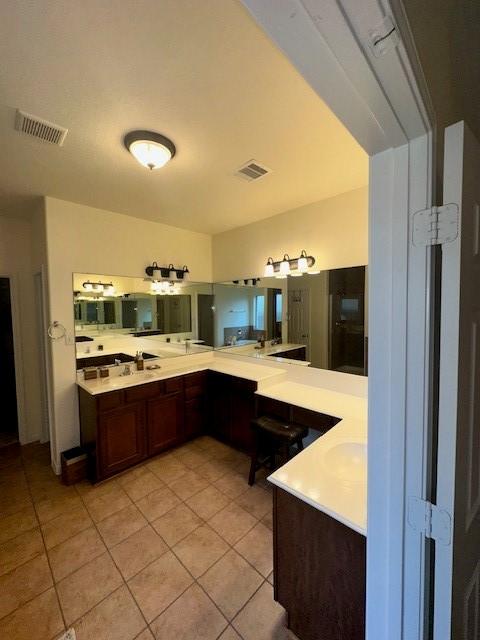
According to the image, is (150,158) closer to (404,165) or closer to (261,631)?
(404,165)

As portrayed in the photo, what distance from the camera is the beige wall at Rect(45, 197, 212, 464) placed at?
8.50 ft

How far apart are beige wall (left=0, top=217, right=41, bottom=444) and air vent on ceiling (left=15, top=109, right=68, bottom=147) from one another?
1954 mm

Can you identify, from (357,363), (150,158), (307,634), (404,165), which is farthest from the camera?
(357,363)

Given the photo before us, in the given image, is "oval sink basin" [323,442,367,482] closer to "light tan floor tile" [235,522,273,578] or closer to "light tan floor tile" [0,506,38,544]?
"light tan floor tile" [235,522,273,578]

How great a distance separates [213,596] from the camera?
150 centimetres

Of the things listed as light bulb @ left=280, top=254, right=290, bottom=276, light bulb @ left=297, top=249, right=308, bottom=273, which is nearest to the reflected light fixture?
light bulb @ left=280, top=254, right=290, bottom=276

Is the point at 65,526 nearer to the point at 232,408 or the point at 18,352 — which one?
the point at 232,408

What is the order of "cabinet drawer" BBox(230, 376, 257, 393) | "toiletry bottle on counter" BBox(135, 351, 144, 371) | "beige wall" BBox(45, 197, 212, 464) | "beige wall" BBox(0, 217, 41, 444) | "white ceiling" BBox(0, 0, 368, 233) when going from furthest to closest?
1. "toiletry bottle on counter" BBox(135, 351, 144, 371)
2. "beige wall" BBox(0, 217, 41, 444)
3. "cabinet drawer" BBox(230, 376, 257, 393)
4. "beige wall" BBox(45, 197, 212, 464)
5. "white ceiling" BBox(0, 0, 368, 233)

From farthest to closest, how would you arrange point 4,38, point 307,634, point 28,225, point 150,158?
point 28,225
point 150,158
point 307,634
point 4,38

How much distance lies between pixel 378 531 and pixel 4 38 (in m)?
2.24

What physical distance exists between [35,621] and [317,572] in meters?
1.52

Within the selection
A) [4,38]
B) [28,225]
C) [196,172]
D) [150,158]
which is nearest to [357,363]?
[196,172]

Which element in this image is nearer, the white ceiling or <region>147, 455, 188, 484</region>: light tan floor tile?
the white ceiling

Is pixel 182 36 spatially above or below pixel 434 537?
above
